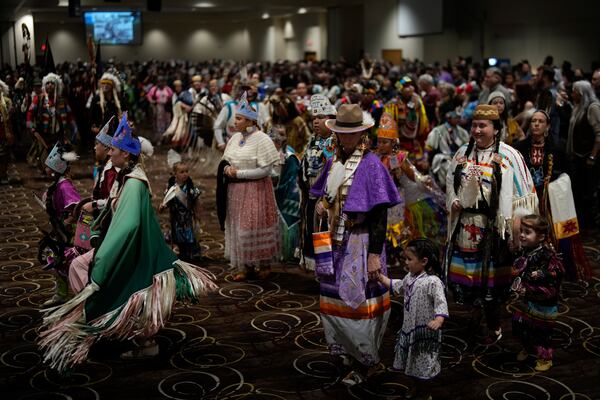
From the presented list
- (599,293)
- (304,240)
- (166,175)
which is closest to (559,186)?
(599,293)

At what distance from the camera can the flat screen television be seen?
34.3 m

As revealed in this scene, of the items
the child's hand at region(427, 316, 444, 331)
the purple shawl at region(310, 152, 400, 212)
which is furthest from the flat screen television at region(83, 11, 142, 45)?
the child's hand at region(427, 316, 444, 331)

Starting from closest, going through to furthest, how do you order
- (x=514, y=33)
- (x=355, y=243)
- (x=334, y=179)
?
1. (x=355, y=243)
2. (x=334, y=179)
3. (x=514, y=33)

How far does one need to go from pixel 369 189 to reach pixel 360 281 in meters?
0.46

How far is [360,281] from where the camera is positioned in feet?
11.9

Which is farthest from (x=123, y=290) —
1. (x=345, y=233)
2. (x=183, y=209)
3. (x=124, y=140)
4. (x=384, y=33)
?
(x=384, y=33)

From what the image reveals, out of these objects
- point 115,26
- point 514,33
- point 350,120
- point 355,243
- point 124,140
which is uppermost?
point 115,26

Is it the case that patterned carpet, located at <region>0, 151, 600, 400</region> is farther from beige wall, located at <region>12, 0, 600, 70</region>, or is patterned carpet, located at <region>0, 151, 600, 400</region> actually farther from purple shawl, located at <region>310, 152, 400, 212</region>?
beige wall, located at <region>12, 0, 600, 70</region>

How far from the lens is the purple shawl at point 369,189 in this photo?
358 cm

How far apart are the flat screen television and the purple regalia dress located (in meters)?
32.2

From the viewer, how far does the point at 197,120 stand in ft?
28.5

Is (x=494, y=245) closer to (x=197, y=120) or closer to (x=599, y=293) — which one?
(x=599, y=293)

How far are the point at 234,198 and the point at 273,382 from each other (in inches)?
78.0

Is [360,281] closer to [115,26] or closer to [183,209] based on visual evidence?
[183,209]
